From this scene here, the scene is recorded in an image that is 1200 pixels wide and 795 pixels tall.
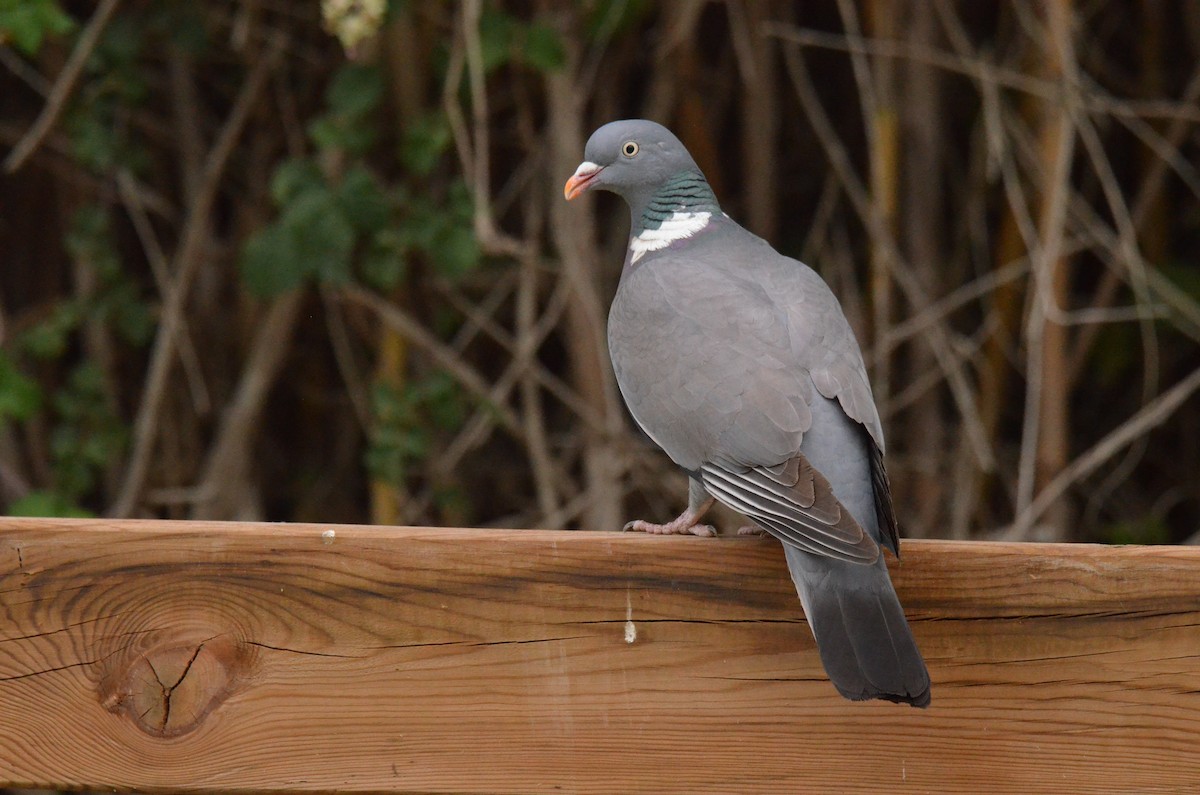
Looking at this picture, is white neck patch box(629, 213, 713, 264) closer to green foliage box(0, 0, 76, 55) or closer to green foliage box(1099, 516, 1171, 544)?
green foliage box(0, 0, 76, 55)

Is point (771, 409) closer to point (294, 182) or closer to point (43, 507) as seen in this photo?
point (294, 182)

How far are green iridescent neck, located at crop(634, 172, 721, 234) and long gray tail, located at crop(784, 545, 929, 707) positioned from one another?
0.82 meters

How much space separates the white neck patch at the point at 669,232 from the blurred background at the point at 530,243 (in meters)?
0.57

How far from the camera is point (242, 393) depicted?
122 inches

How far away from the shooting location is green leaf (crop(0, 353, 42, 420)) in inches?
98.5

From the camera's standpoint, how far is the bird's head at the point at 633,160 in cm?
208

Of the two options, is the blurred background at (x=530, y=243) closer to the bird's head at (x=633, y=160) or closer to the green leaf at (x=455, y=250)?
the green leaf at (x=455, y=250)

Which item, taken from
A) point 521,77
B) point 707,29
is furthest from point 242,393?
point 707,29

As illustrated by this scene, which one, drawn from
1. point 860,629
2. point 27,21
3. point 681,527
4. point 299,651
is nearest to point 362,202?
point 27,21

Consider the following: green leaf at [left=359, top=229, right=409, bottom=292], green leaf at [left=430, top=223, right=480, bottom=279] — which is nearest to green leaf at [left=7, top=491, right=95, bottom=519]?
green leaf at [left=359, top=229, right=409, bottom=292]

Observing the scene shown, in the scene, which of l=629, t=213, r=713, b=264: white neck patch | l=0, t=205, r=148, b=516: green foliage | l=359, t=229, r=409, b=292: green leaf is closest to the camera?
l=629, t=213, r=713, b=264: white neck patch

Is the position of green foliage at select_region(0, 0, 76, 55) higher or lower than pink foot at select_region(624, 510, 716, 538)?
higher

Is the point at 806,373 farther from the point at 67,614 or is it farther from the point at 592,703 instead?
the point at 67,614

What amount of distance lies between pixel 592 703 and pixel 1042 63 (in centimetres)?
207
